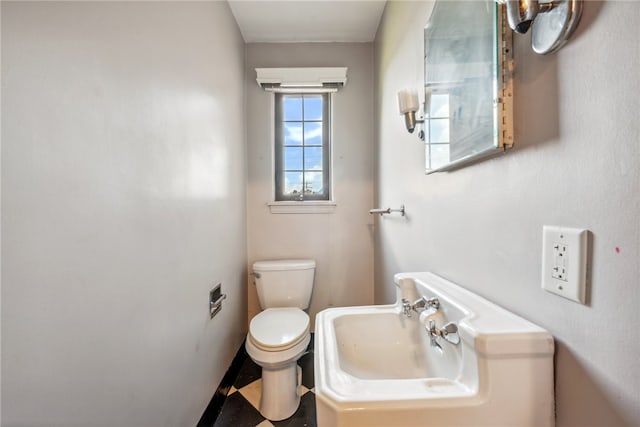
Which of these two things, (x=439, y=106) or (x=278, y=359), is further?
(x=278, y=359)

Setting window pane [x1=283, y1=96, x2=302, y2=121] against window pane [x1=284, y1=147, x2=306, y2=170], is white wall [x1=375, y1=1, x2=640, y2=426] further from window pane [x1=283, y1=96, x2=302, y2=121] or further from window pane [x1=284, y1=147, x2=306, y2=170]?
window pane [x1=283, y1=96, x2=302, y2=121]

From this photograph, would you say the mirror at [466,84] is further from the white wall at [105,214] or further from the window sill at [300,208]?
the window sill at [300,208]

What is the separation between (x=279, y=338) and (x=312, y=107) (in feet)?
5.38

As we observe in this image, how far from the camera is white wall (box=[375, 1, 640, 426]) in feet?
1.13

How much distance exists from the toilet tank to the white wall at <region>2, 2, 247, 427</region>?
0.52 metres

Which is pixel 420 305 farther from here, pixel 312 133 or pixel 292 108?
pixel 292 108

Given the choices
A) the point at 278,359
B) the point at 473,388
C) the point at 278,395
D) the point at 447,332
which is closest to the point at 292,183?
the point at 278,359

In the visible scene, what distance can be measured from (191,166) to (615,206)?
1.26 m

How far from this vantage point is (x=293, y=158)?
200 centimetres

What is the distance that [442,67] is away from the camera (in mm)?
808

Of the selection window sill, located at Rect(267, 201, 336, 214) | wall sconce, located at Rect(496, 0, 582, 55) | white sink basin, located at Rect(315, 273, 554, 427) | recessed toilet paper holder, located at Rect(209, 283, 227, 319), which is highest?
wall sconce, located at Rect(496, 0, 582, 55)

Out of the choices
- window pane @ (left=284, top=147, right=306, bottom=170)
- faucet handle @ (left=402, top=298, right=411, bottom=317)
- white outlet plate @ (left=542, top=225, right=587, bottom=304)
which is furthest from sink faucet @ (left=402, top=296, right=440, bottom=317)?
window pane @ (left=284, top=147, right=306, bottom=170)

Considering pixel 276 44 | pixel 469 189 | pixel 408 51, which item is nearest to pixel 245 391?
pixel 469 189

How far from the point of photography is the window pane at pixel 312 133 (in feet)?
6.53
